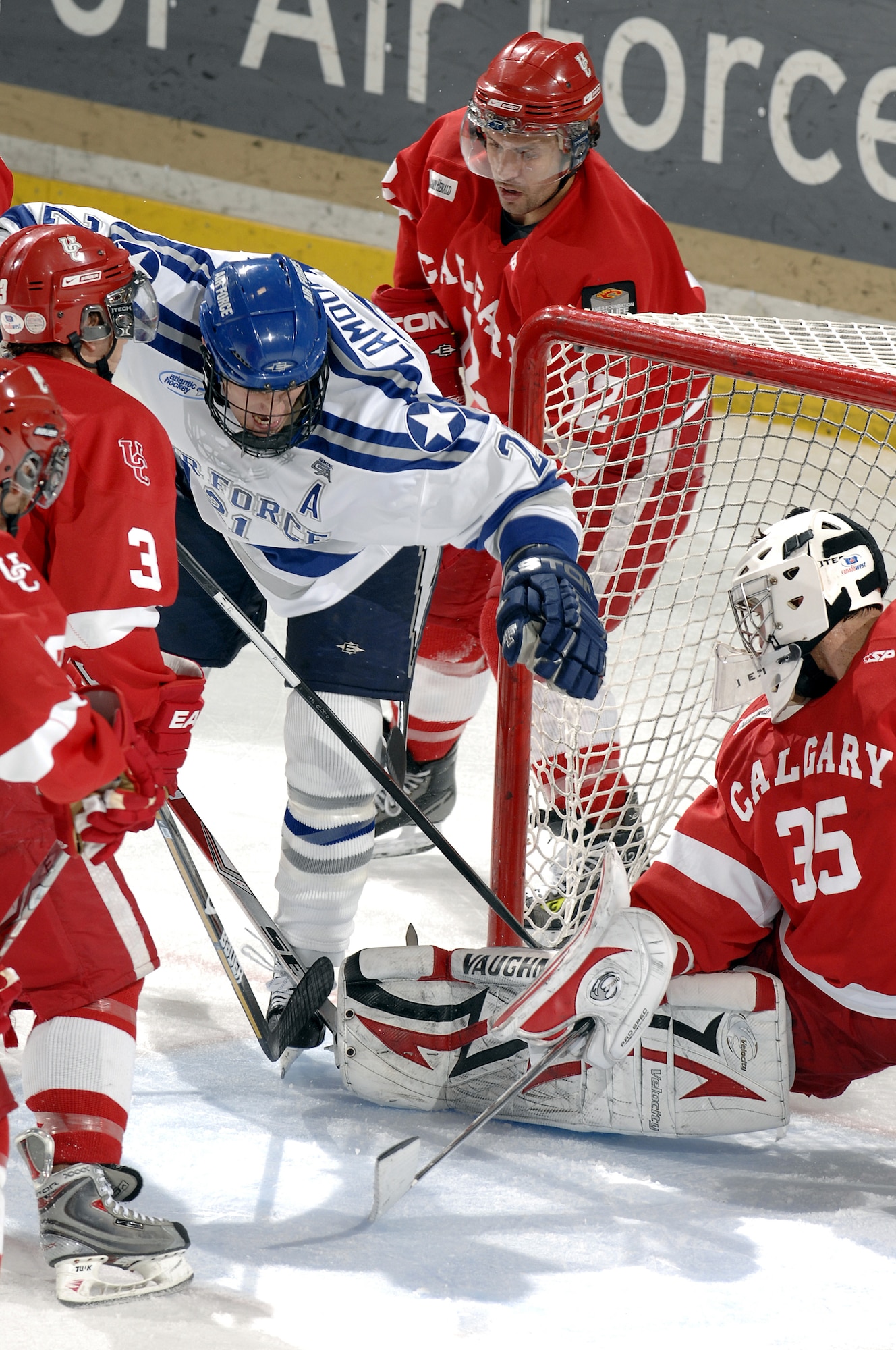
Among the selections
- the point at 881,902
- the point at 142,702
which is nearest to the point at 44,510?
the point at 142,702

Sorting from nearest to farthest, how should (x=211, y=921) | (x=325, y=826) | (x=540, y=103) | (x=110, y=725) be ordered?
(x=110, y=725) < (x=211, y=921) < (x=325, y=826) < (x=540, y=103)

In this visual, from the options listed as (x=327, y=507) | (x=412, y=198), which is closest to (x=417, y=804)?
(x=327, y=507)

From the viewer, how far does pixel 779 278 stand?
Answer: 5.40m

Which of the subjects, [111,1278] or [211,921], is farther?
[211,921]

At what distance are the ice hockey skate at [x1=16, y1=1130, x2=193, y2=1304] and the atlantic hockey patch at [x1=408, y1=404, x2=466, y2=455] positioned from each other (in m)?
0.94

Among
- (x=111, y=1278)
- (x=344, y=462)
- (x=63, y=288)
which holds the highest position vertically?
(x=63, y=288)

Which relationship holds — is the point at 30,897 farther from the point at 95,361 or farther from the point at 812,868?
the point at 812,868

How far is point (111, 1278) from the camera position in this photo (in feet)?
5.38

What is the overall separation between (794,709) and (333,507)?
658 mm

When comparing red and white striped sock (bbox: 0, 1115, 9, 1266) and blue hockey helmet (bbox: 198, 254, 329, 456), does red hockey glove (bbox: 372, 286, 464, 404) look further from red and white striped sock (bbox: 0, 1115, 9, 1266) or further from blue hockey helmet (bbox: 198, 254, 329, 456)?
red and white striped sock (bbox: 0, 1115, 9, 1266)

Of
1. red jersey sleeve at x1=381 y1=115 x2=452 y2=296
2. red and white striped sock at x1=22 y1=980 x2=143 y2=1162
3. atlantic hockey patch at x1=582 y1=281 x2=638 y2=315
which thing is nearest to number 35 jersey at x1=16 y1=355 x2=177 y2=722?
red and white striped sock at x1=22 y1=980 x2=143 y2=1162

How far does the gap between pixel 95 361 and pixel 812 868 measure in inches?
41.1

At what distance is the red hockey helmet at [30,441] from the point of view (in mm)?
1404

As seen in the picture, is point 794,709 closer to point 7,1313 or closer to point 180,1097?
point 180,1097
